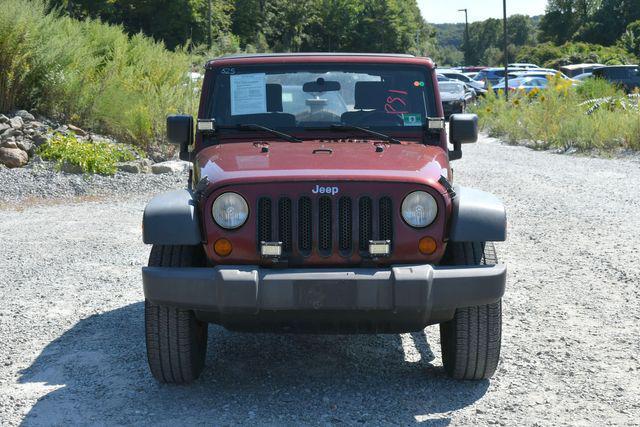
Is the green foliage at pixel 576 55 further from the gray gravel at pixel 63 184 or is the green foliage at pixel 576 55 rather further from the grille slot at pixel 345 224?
the grille slot at pixel 345 224

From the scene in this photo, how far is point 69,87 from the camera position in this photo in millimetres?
15281

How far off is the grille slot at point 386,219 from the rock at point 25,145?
10.1m

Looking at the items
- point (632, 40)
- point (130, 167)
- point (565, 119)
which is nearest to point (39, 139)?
point (130, 167)

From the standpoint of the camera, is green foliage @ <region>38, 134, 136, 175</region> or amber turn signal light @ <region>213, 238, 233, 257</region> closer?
amber turn signal light @ <region>213, 238, 233, 257</region>

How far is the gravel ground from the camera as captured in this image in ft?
15.4

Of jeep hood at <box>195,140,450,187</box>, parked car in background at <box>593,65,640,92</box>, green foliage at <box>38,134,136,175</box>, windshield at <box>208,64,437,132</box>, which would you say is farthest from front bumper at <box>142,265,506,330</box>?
parked car in background at <box>593,65,640,92</box>

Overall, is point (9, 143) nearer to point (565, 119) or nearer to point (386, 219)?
point (386, 219)

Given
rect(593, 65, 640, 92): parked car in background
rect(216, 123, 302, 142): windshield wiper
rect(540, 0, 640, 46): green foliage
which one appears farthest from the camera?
rect(540, 0, 640, 46): green foliage

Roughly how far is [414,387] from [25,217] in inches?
283

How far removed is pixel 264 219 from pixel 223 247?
0.79ft

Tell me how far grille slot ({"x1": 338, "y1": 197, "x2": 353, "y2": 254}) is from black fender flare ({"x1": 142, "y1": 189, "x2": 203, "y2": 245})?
0.68 m

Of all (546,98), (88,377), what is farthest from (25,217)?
(546,98)

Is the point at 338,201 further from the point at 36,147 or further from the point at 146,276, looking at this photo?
the point at 36,147

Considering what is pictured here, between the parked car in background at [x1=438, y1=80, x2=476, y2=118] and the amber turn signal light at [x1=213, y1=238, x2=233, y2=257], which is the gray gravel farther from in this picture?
the parked car in background at [x1=438, y1=80, x2=476, y2=118]
